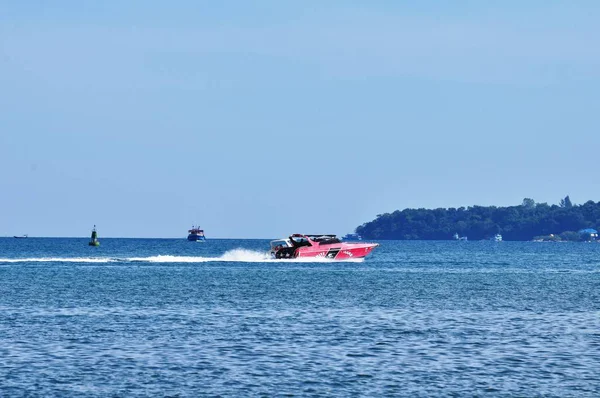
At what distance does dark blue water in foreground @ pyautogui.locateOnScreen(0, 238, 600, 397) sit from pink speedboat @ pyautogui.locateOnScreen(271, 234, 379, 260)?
4415cm

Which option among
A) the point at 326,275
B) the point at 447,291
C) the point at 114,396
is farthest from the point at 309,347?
the point at 326,275

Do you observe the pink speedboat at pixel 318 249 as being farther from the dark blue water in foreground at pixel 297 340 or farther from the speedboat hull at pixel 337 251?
the dark blue water in foreground at pixel 297 340

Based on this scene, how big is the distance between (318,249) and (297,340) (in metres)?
86.6

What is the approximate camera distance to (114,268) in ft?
405

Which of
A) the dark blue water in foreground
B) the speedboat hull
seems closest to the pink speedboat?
the speedboat hull

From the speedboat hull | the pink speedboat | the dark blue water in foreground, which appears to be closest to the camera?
the dark blue water in foreground

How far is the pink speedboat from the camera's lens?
13412 centimetres

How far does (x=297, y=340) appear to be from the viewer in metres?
48.1

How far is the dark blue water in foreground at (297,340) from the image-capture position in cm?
3684

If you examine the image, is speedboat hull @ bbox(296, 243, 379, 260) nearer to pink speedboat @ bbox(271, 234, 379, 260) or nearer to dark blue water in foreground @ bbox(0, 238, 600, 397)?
pink speedboat @ bbox(271, 234, 379, 260)

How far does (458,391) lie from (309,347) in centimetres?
1118

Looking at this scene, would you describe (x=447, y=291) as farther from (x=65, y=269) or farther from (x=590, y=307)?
(x=65, y=269)

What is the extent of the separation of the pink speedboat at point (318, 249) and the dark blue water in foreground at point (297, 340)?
44.1m

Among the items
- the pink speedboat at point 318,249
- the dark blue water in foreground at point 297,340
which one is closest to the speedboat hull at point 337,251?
the pink speedboat at point 318,249
